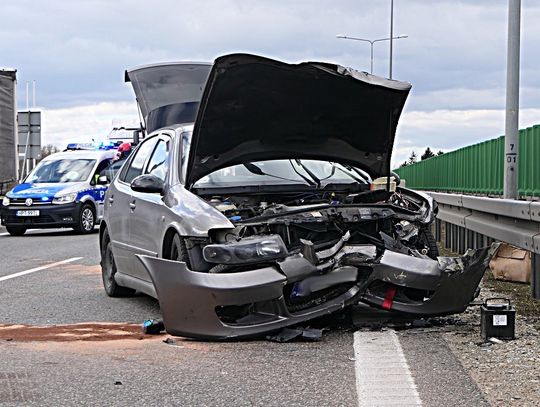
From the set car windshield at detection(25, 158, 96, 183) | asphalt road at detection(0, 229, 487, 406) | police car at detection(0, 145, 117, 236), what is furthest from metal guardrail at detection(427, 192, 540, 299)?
car windshield at detection(25, 158, 96, 183)

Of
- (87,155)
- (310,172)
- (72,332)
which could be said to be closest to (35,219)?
(87,155)

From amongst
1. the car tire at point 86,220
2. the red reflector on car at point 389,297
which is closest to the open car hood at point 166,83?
the red reflector on car at point 389,297

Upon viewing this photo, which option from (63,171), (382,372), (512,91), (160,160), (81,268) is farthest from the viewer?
(63,171)

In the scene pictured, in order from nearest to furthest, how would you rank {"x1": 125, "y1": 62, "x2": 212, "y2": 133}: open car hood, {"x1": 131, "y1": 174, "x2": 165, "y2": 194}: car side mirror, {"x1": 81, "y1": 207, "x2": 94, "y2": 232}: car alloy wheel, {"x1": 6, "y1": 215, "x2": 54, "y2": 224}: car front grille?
{"x1": 131, "y1": 174, "x2": 165, "y2": 194}: car side mirror, {"x1": 125, "y1": 62, "x2": 212, "y2": 133}: open car hood, {"x1": 6, "y1": 215, "x2": 54, "y2": 224}: car front grille, {"x1": 81, "y1": 207, "x2": 94, "y2": 232}: car alloy wheel

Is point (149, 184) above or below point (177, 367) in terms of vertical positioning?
above

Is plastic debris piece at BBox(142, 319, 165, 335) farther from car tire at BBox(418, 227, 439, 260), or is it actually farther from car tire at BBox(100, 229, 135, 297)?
car tire at BBox(100, 229, 135, 297)

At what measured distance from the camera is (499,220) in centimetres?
963

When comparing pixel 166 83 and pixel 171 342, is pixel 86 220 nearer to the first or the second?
pixel 166 83

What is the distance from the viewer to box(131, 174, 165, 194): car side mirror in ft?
27.3

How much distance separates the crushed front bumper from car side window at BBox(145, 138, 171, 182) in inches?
66.1

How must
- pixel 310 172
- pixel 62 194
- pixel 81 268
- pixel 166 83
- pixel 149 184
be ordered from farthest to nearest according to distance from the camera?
1. pixel 62 194
2. pixel 81 268
3. pixel 166 83
4. pixel 310 172
5. pixel 149 184

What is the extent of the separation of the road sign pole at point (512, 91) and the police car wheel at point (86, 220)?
34.9 ft

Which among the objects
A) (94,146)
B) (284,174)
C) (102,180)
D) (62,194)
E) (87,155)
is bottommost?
(62,194)

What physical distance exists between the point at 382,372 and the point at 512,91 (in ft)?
33.9
